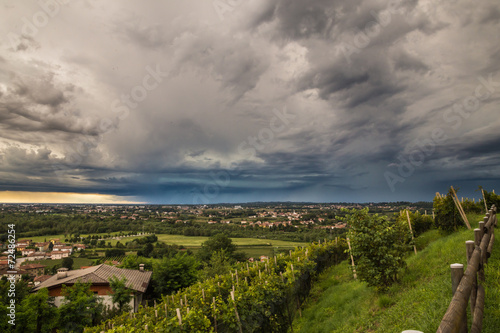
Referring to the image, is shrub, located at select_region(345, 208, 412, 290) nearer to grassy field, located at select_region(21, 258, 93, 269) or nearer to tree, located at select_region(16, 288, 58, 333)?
tree, located at select_region(16, 288, 58, 333)

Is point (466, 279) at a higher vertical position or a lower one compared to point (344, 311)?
higher

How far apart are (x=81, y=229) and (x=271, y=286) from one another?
12823 cm

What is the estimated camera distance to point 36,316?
1595cm

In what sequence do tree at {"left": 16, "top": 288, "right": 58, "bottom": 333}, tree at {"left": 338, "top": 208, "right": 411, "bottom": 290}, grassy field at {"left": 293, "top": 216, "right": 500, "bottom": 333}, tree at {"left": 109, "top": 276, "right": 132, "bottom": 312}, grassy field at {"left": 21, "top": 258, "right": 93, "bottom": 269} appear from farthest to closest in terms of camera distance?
grassy field at {"left": 21, "top": 258, "right": 93, "bottom": 269} < tree at {"left": 109, "top": 276, "right": 132, "bottom": 312} < tree at {"left": 16, "top": 288, "right": 58, "bottom": 333} < tree at {"left": 338, "top": 208, "right": 411, "bottom": 290} < grassy field at {"left": 293, "top": 216, "right": 500, "bottom": 333}

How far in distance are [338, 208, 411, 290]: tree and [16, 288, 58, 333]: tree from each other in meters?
20.5

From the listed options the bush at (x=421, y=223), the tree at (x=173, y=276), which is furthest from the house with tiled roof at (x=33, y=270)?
the bush at (x=421, y=223)

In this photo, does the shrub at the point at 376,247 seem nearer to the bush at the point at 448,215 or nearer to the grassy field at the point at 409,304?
the grassy field at the point at 409,304

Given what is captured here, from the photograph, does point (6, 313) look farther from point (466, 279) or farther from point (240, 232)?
point (240, 232)

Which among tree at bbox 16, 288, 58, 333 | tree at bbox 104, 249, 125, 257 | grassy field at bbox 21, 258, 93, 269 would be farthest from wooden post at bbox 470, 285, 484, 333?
tree at bbox 104, 249, 125, 257

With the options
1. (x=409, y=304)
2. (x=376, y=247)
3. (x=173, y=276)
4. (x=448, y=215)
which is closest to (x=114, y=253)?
(x=173, y=276)

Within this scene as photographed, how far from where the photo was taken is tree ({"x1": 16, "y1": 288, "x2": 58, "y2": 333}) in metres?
Result: 15.4

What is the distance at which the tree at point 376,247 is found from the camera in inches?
296

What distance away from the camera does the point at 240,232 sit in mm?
102688

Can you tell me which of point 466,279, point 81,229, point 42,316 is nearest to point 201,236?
point 81,229
